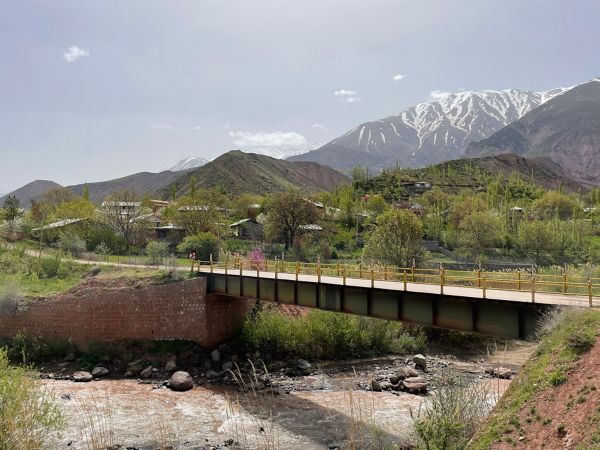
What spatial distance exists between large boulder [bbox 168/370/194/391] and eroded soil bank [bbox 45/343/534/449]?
418mm

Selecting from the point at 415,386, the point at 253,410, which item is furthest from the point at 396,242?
the point at 253,410

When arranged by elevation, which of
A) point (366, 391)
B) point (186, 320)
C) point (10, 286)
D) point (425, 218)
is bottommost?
point (366, 391)

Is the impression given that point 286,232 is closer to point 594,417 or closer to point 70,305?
point 70,305

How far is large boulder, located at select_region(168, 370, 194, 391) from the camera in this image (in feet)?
88.1

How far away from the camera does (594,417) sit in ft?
33.0

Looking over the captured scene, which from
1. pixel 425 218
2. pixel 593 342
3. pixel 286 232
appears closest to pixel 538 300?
pixel 593 342

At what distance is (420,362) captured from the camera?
1196 inches

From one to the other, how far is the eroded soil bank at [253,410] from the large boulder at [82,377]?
2.22 feet

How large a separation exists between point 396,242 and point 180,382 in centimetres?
2653

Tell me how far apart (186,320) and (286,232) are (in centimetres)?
4307

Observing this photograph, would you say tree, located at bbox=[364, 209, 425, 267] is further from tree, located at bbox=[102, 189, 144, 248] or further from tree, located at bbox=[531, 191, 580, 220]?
tree, located at bbox=[531, 191, 580, 220]

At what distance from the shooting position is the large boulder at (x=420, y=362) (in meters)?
30.2

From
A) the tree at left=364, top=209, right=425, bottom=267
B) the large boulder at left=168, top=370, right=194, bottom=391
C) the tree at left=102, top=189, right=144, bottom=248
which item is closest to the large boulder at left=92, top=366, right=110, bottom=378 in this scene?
the large boulder at left=168, top=370, right=194, bottom=391

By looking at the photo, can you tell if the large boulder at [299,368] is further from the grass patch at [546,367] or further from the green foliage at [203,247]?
the green foliage at [203,247]
